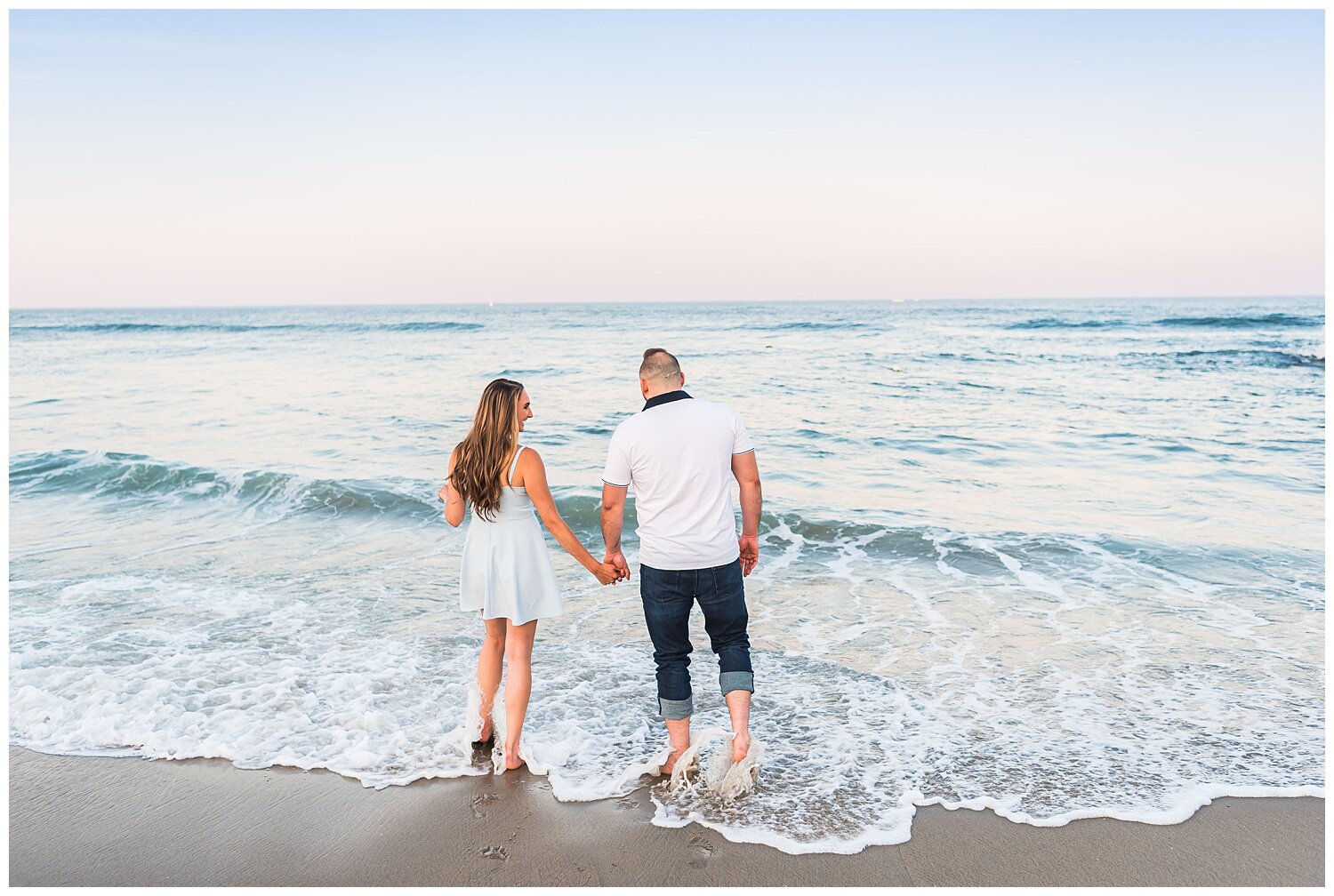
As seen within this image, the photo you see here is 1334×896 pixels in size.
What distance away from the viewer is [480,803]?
412 cm

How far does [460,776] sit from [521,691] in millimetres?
488

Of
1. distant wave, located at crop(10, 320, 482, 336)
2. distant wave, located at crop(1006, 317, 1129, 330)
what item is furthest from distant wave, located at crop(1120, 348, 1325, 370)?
distant wave, located at crop(10, 320, 482, 336)

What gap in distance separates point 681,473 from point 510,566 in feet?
3.05

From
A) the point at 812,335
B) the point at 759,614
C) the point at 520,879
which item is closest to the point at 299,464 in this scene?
the point at 759,614

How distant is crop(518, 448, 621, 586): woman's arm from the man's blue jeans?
201mm

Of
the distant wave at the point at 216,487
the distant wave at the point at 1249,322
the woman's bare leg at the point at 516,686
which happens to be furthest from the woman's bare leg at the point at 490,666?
the distant wave at the point at 1249,322

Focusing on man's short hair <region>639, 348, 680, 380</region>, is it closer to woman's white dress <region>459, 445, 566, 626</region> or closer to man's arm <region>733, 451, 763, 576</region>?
man's arm <region>733, 451, 763, 576</region>

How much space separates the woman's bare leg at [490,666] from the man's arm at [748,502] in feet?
4.05

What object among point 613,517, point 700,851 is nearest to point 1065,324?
point 613,517

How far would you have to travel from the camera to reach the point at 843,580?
310 inches

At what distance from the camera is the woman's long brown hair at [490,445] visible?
4090mm

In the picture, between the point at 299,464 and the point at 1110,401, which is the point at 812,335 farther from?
the point at 299,464

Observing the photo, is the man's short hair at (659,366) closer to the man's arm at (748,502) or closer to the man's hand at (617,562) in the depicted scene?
the man's arm at (748,502)

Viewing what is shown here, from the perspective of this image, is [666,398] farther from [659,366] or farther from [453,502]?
[453,502]
